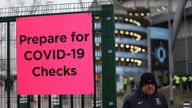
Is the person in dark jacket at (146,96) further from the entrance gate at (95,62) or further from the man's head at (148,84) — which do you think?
the entrance gate at (95,62)

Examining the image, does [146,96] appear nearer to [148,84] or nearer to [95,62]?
[148,84]

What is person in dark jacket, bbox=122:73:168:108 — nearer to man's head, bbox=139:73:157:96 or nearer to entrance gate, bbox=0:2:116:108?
man's head, bbox=139:73:157:96

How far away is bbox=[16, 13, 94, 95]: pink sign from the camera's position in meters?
11.9

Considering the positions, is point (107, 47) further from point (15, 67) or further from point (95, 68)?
point (15, 67)

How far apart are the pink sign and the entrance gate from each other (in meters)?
0.20

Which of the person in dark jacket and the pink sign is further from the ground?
the pink sign

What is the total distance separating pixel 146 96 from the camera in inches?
292

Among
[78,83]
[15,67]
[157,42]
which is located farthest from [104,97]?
[157,42]

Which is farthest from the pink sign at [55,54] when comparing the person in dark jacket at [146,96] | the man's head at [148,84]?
the man's head at [148,84]

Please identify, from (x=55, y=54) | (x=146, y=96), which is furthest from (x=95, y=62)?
(x=146, y=96)

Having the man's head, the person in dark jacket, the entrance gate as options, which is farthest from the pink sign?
the man's head

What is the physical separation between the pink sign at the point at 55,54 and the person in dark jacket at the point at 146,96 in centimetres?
439

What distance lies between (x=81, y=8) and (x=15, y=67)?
205 centimetres

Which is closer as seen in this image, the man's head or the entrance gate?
the man's head
